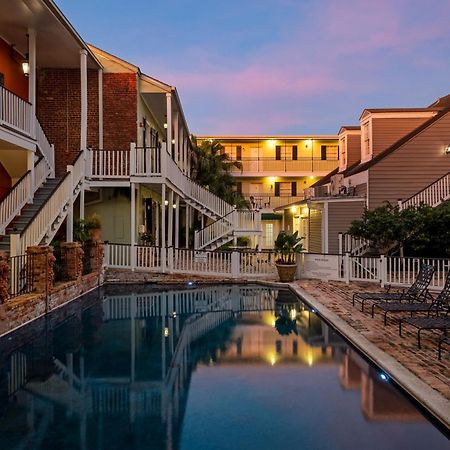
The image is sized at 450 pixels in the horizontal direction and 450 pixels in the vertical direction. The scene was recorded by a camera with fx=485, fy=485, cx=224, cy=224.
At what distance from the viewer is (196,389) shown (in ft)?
20.2

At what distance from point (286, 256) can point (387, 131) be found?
855 centimetres

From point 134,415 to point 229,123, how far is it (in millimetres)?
73155

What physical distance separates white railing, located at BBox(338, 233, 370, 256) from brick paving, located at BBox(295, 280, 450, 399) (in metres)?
5.21

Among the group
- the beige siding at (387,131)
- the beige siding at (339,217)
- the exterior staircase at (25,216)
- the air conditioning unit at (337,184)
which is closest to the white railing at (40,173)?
the exterior staircase at (25,216)

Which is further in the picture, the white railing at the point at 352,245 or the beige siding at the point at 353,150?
the beige siding at the point at 353,150

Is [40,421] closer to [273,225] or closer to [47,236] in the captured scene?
[47,236]

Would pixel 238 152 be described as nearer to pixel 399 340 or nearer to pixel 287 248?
pixel 287 248

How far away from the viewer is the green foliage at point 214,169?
3158 cm

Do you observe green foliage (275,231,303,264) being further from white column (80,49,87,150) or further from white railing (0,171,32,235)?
white railing (0,171,32,235)

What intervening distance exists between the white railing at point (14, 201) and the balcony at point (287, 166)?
22.6m

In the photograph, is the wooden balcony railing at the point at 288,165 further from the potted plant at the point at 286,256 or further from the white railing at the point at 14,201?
the white railing at the point at 14,201

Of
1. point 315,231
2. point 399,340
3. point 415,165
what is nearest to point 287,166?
point 315,231

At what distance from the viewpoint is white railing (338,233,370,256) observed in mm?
18234

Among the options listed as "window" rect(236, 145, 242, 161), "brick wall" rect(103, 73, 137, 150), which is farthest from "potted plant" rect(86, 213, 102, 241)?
"window" rect(236, 145, 242, 161)
